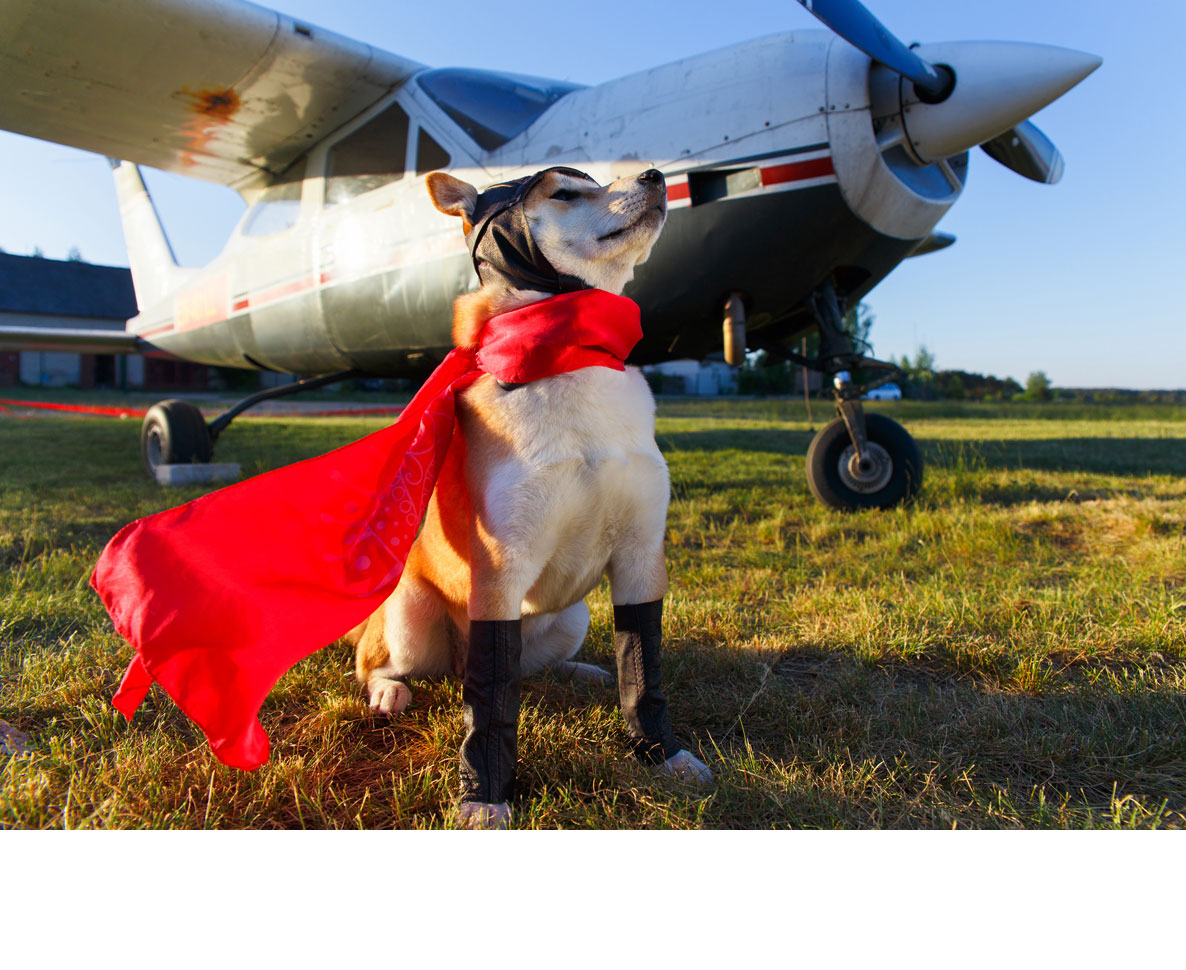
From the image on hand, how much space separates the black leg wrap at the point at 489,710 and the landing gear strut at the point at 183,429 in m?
4.65

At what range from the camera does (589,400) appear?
4.19ft

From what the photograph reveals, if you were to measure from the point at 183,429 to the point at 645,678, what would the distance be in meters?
5.63

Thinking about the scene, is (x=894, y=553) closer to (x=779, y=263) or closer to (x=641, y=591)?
(x=779, y=263)

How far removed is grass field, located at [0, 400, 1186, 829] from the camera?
127 cm

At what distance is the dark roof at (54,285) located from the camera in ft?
32.2

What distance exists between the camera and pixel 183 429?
5.63 metres

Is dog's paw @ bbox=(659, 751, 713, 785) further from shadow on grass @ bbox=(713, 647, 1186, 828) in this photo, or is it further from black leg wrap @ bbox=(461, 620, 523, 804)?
black leg wrap @ bbox=(461, 620, 523, 804)

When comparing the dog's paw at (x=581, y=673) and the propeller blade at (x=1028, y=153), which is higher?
the propeller blade at (x=1028, y=153)

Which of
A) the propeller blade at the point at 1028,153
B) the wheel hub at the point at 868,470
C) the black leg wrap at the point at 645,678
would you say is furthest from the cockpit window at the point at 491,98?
the black leg wrap at the point at 645,678

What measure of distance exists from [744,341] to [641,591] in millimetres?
2731

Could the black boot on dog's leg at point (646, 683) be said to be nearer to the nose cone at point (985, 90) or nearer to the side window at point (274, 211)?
the nose cone at point (985, 90)

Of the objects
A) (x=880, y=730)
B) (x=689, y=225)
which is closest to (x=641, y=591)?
(x=880, y=730)

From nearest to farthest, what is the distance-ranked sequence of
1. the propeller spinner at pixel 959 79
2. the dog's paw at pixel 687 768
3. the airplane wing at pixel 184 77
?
1. the dog's paw at pixel 687 768
2. the propeller spinner at pixel 959 79
3. the airplane wing at pixel 184 77

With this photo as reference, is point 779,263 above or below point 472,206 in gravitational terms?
above
